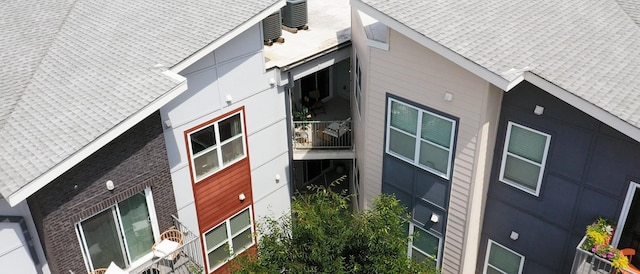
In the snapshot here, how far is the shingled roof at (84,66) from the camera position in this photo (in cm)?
1239

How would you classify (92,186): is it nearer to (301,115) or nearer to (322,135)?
(301,115)

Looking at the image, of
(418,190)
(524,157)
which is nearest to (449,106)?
(524,157)

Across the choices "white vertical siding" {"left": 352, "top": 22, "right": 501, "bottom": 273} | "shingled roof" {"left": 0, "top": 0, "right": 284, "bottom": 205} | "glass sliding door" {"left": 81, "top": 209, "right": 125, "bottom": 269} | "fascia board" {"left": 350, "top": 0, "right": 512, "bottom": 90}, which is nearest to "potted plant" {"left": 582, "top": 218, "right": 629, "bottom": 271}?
"white vertical siding" {"left": 352, "top": 22, "right": 501, "bottom": 273}

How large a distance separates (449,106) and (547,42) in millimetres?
3000

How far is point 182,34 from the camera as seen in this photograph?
15.9 m

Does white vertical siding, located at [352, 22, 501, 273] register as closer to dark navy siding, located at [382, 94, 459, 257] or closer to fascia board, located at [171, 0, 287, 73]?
dark navy siding, located at [382, 94, 459, 257]

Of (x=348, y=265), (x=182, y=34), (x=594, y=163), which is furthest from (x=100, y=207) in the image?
(x=594, y=163)

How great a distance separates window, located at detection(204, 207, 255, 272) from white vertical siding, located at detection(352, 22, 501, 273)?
5409 millimetres

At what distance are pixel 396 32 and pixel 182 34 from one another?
249 inches

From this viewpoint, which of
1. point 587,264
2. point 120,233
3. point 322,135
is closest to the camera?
point 587,264

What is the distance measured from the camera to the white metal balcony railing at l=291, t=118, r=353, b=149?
67.4 feet

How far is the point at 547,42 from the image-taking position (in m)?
14.0

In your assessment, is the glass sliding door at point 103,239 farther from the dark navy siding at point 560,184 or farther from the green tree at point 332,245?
the dark navy siding at point 560,184

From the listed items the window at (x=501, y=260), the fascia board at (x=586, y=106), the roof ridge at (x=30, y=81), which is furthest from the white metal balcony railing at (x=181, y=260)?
the fascia board at (x=586, y=106)
